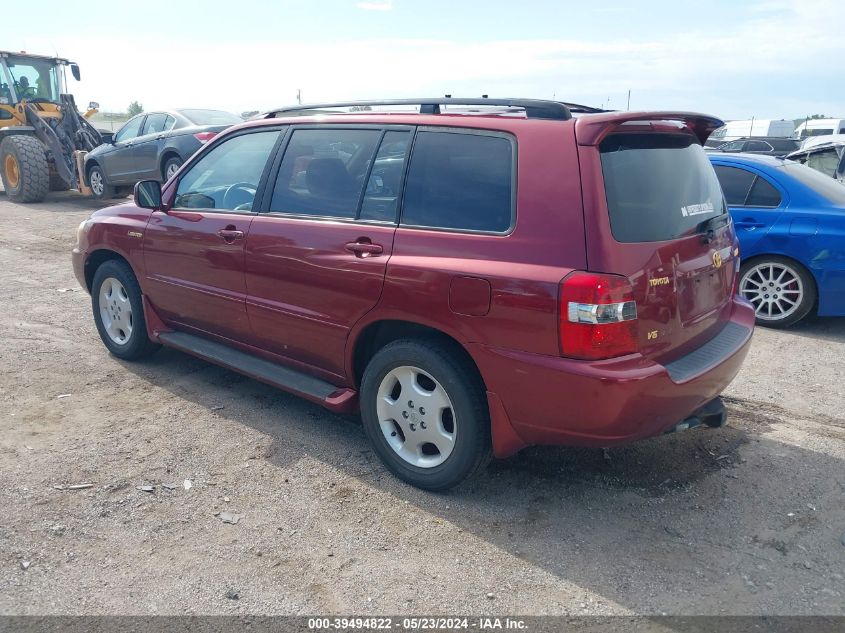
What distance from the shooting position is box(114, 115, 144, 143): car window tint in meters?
13.8

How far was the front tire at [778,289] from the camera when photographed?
6.35 metres

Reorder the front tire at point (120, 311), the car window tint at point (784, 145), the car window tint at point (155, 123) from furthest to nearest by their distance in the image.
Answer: the car window tint at point (784, 145), the car window tint at point (155, 123), the front tire at point (120, 311)

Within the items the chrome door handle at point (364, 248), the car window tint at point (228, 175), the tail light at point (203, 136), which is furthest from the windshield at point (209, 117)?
the chrome door handle at point (364, 248)

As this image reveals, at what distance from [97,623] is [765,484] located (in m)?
3.22

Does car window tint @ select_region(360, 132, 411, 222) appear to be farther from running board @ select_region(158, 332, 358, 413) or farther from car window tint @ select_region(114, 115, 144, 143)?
car window tint @ select_region(114, 115, 144, 143)

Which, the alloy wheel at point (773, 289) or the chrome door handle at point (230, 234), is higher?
the chrome door handle at point (230, 234)

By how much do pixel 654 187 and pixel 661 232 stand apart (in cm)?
24

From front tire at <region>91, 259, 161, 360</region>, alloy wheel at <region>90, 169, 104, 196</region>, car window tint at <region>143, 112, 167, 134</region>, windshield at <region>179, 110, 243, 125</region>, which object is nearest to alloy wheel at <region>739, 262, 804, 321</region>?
front tire at <region>91, 259, 161, 360</region>

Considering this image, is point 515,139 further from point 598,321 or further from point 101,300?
point 101,300

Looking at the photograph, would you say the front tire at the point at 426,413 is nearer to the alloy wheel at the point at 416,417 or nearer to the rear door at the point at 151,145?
the alloy wheel at the point at 416,417

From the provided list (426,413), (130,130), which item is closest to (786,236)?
(426,413)

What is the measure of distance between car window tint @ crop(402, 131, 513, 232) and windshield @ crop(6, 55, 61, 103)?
48.8 ft

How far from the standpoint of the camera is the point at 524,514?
348 centimetres

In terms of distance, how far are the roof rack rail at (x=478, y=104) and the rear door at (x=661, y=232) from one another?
0.28 meters
